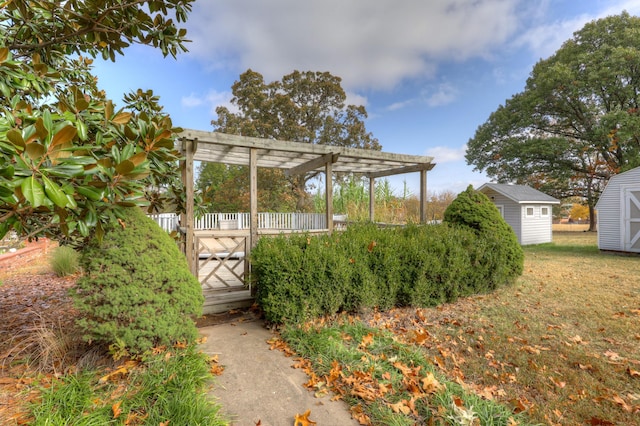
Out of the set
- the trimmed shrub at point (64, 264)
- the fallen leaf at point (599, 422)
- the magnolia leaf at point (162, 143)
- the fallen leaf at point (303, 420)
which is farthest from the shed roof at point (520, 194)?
the trimmed shrub at point (64, 264)

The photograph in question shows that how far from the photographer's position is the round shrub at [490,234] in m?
5.35

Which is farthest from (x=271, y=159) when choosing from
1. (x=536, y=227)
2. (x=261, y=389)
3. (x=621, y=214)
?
(x=536, y=227)

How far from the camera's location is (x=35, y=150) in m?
1.30

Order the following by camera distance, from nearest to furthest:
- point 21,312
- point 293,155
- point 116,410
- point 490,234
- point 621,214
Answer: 1. point 116,410
2. point 21,312
3. point 490,234
4. point 293,155
5. point 621,214

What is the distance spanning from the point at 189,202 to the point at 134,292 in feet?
5.47

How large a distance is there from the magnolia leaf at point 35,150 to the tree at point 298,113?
→ 17186 mm

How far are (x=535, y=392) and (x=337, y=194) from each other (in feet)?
30.2

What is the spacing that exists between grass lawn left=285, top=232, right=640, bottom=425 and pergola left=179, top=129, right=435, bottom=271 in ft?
7.03

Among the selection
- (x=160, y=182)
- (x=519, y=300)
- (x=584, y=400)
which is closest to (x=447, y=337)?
(x=584, y=400)

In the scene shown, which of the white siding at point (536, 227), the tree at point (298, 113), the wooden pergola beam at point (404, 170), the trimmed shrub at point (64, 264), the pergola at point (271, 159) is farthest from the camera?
the tree at point (298, 113)

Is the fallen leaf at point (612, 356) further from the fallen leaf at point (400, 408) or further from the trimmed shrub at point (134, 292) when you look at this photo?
the trimmed shrub at point (134, 292)

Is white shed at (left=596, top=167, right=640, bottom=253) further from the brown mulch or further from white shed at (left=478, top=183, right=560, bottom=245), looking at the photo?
the brown mulch

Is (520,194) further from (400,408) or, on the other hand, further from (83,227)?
(83,227)

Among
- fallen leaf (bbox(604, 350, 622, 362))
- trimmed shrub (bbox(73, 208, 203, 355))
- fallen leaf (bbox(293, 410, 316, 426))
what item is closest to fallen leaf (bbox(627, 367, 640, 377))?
fallen leaf (bbox(604, 350, 622, 362))
